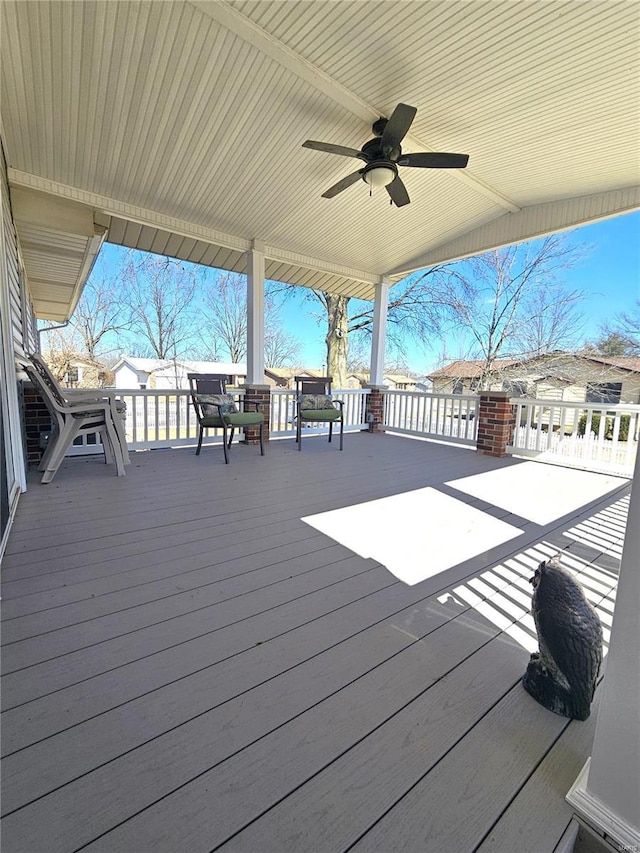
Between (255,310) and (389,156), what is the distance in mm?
2622

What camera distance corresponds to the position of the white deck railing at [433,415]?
5.66 metres

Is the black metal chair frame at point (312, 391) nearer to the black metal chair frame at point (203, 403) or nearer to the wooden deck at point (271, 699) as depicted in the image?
the black metal chair frame at point (203, 403)

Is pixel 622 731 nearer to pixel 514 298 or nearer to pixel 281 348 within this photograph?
pixel 514 298

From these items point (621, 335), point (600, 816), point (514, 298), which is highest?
point (514, 298)

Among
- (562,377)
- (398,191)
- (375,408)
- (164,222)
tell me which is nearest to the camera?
(398,191)

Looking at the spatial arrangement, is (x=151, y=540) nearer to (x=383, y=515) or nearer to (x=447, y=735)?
(x=383, y=515)

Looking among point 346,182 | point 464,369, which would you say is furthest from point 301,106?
point 464,369

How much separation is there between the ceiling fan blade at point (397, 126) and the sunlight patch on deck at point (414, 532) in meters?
2.88

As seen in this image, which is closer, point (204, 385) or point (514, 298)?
point (204, 385)

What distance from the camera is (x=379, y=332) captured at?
262 inches

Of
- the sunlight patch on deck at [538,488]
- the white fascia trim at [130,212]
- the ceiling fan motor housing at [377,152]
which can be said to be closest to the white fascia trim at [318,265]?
the white fascia trim at [130,212]

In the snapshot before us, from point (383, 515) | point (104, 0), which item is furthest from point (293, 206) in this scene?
point (383, 515)

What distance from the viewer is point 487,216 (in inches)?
208

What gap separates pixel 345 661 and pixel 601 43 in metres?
4.19
